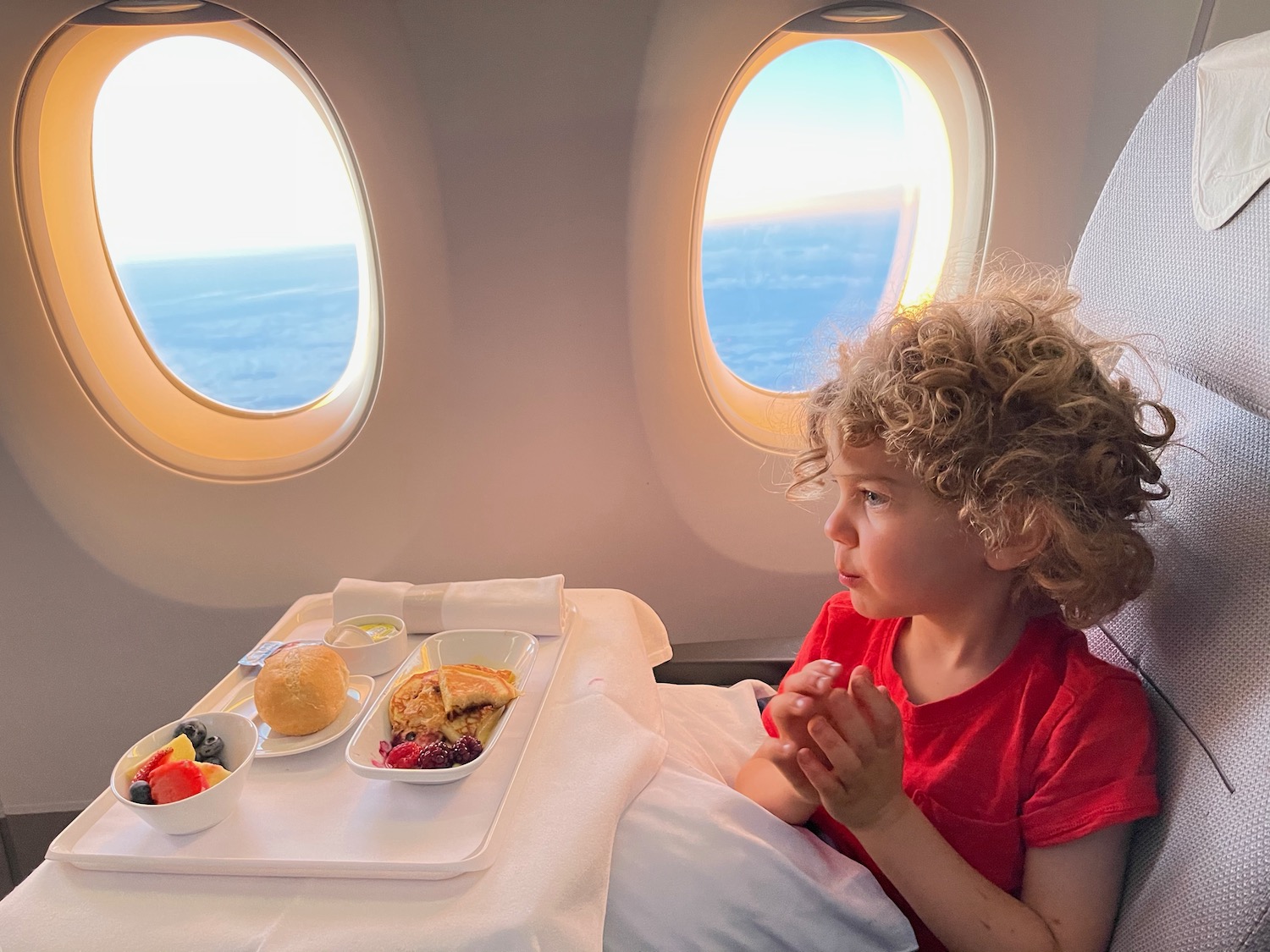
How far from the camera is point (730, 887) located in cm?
96

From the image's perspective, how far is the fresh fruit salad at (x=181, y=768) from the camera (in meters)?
0.98

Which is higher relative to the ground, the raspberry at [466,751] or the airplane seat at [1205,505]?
the airplane seat at [1205,505]

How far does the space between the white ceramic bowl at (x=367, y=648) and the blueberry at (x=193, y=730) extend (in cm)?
23

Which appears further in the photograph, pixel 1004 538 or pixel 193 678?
pixel 193 678

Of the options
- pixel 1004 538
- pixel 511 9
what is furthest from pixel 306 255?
pixel 1004 538

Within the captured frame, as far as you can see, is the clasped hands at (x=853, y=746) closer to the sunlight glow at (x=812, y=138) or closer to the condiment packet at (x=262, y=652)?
the condiment packet at (x=262, y=652)

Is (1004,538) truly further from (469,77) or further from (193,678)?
(193,678)

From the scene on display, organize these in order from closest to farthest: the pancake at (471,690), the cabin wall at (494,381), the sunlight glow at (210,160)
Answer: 1. the pancake at (471,690)
2. the cabin wall at (494,381)
3. the sunlight glow at (210,160)

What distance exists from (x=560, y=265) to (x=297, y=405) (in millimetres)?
753

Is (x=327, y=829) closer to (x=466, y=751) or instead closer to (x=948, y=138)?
(x=466, y=751)

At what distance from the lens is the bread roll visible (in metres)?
1.13

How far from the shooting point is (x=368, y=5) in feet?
5.17

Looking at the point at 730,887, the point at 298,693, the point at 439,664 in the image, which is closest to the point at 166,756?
the point at 298,693

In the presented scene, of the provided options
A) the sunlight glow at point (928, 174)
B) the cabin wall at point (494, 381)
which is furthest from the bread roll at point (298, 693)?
the sunlight glow at point (928, 174)
